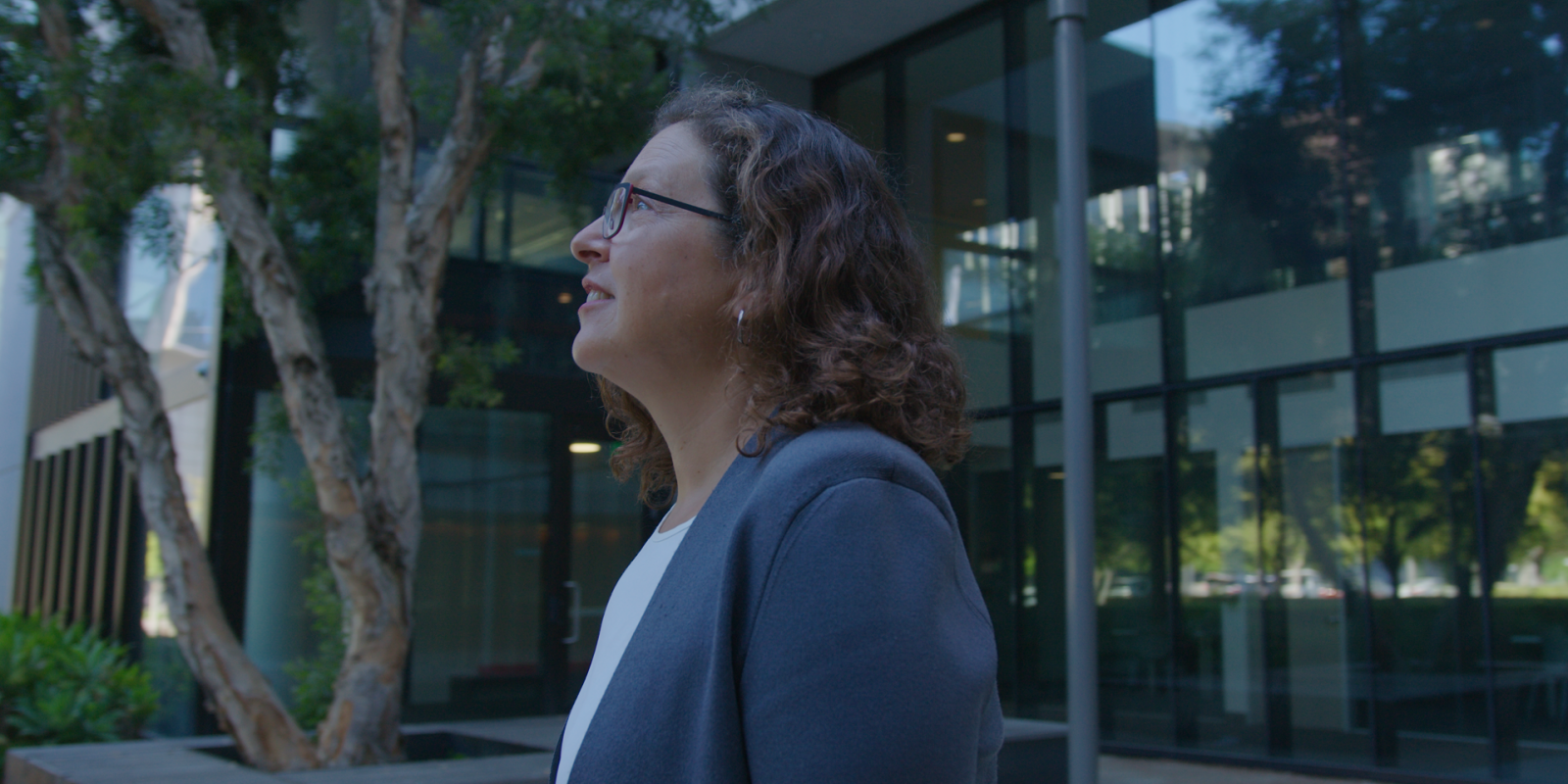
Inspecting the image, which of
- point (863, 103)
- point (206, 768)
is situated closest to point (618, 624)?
point (206, 768)

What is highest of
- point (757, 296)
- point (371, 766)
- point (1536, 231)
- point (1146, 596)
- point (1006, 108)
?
point (1006, 108)

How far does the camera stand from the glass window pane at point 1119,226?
32.4ft

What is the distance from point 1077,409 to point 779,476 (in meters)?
3.95

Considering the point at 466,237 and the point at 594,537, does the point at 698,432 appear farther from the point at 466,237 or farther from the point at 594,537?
the point at 466,237

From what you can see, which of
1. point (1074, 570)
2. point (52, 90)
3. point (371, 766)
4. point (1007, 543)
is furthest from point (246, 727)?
point (1007, 543)

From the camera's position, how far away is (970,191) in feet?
37.3

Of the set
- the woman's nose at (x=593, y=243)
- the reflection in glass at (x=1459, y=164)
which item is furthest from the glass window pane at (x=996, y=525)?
the woman's nose at (x=593, y=243)

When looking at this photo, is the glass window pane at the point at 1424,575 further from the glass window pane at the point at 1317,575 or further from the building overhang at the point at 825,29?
the building overhang at the point at 825,29

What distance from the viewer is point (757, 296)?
3.99ft

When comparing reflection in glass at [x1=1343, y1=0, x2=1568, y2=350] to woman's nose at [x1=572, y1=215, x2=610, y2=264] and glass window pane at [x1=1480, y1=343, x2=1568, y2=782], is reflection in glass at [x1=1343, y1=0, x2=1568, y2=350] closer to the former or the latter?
glass window pane at [x1=1480, y1=343, x2=1568, y2=782]

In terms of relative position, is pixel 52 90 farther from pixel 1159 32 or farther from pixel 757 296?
pixel 1159 32

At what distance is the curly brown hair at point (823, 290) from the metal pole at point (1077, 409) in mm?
3410

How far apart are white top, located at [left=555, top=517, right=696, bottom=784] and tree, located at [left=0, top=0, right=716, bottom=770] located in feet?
20.0

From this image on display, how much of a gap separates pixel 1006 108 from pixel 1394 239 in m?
3.90
